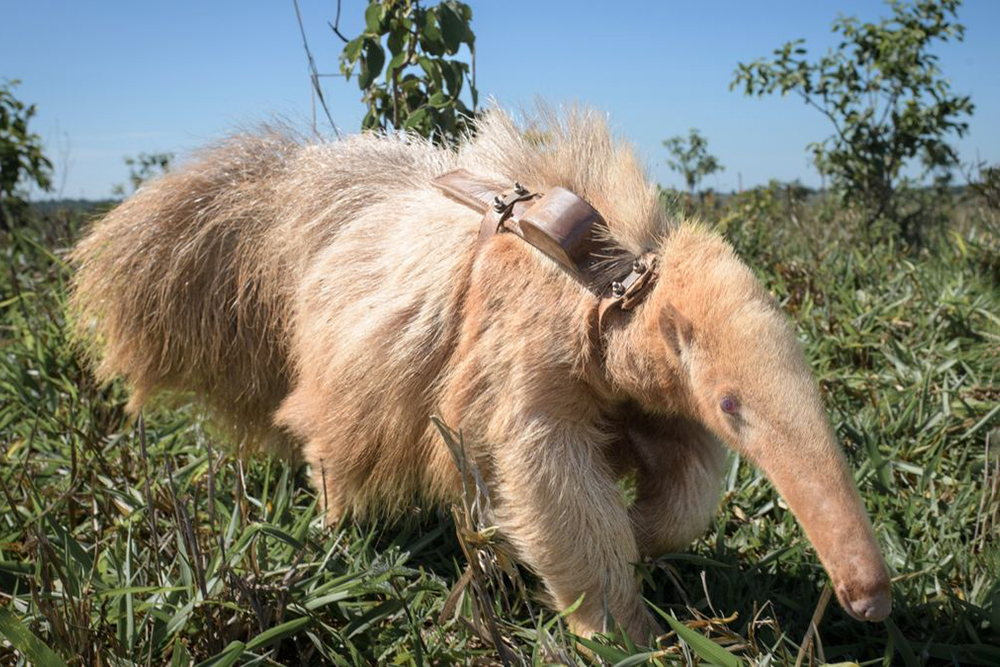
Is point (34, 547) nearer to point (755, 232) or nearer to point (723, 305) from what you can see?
point (723, 305)

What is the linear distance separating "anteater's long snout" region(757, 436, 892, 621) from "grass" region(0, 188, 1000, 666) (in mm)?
128

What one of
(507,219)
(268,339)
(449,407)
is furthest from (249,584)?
(507,219)

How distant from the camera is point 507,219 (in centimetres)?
233

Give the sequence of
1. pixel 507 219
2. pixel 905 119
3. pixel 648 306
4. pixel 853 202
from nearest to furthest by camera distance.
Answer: pixel 648 306 → pixel 507 219 → pixel 905 119 → pixel 853 202

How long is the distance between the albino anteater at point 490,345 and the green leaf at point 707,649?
25cm

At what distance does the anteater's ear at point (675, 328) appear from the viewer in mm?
2051

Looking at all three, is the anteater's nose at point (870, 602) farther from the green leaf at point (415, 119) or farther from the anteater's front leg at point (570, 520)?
the green leaf at point (415, 119)

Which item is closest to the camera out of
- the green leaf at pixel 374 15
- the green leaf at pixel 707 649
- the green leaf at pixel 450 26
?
the green leaf at pixel 707 649

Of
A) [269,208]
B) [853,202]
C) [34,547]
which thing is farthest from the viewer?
[853,202]

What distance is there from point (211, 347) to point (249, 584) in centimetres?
107

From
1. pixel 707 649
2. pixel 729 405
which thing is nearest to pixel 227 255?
pixel 729 405

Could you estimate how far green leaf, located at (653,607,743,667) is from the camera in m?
2.06

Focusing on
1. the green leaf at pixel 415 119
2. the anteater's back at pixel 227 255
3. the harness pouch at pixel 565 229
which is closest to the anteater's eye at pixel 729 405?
the harness pouch at pixel 565 229

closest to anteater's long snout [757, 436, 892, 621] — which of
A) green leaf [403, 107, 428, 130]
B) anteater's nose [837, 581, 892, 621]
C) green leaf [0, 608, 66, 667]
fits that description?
anteater's nose [837, 581, 892, 621]
